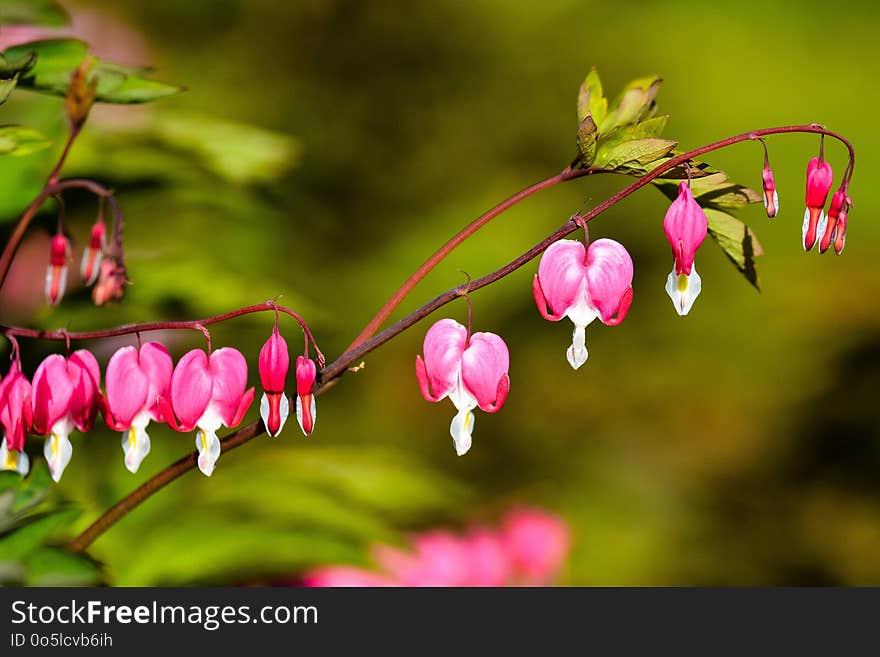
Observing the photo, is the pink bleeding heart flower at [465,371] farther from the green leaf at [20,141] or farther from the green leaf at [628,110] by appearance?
the green leaf at [20,141]

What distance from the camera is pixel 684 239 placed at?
1.76 ft

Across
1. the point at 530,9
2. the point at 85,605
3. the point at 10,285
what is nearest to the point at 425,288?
the point at 530,9

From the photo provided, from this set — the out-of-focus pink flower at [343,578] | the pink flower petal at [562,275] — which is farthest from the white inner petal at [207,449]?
the out-of-focus pink flower at [343,578]

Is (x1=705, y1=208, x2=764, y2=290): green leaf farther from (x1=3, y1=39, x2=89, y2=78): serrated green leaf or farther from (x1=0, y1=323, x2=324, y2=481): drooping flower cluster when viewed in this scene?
(x1=3, y1=39, x2=89, y2=78): serrated green leaf

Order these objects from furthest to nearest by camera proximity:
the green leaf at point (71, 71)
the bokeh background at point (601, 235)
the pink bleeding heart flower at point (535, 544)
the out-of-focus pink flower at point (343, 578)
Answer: the bokeh background at point (601, 235)
the pink bleeding heart flower at point (535, 544)
the out-of-focus pink flower at point (343, 578)
the green leaf at point (71, 71)

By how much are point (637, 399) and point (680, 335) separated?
0.14m

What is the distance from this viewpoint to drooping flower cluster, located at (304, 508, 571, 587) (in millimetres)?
1144

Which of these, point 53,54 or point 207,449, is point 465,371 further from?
point 53,54

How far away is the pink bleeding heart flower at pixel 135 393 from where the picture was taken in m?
0.60

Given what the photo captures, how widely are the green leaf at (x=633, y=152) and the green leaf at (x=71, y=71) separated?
282 mm

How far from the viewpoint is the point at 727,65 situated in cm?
168

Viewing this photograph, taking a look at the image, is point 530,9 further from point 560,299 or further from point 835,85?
point 560,299

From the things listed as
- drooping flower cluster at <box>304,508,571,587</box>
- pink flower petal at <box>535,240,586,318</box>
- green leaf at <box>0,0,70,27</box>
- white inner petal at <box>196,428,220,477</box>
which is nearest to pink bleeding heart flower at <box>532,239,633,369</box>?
pink flower petal at <box>535,240,586,318</box>

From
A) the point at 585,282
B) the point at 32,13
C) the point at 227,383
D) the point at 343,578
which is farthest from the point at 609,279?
the point at 343,578
